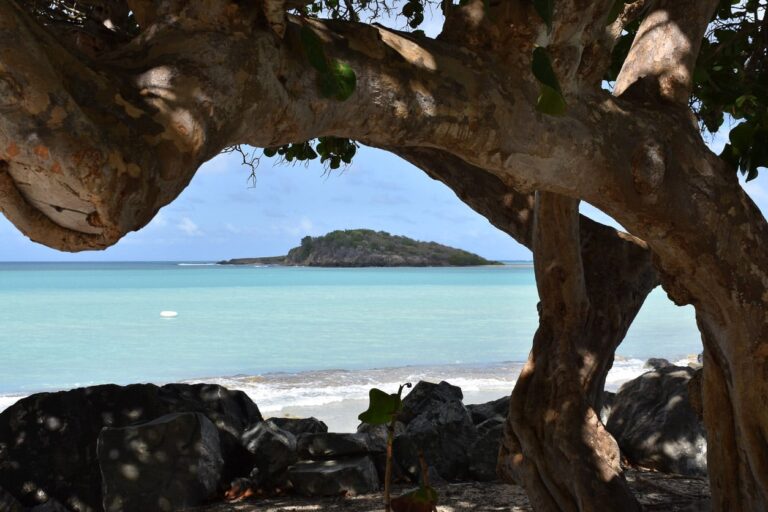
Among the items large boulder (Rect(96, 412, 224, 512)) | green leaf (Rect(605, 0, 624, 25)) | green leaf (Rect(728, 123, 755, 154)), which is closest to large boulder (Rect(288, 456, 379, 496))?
large boulder (Rect(96, 412, 224, 512))

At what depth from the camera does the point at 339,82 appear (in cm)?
216

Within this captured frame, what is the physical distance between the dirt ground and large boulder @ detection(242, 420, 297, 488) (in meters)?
0.21

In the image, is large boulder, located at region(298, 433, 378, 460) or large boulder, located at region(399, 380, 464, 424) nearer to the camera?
large boulder, located at region(298, 433, 378, 460)

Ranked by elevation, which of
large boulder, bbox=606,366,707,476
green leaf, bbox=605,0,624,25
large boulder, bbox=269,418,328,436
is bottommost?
large boulder, bbox=269,418,328,436

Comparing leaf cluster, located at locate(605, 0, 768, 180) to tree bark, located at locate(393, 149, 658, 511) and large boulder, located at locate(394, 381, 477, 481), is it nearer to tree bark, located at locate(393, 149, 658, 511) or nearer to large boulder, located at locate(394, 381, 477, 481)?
tree bark, located at locate(393, 149, 658, 511)

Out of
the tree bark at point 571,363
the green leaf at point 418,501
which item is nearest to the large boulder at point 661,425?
the tree bark at point 571,363

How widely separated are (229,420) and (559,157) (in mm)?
4718

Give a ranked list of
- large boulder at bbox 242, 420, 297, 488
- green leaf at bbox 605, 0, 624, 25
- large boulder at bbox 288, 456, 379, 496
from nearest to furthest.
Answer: green leaf at bbox 605, 0, 624, 25, large boulder at bbox 288, 456, 379, 496, large boulder at bbox 242, 420, 297, 488

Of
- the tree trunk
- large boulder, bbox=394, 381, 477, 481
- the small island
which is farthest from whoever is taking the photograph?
the small island

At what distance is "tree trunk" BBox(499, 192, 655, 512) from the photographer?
12.7 ft

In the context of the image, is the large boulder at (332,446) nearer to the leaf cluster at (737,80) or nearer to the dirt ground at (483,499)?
the dirt ground at (483,499)

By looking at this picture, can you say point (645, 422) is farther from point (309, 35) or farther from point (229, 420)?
point (309, 35)

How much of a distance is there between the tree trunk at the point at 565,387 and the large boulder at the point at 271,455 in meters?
2.22

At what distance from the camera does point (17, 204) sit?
5.48 ft
